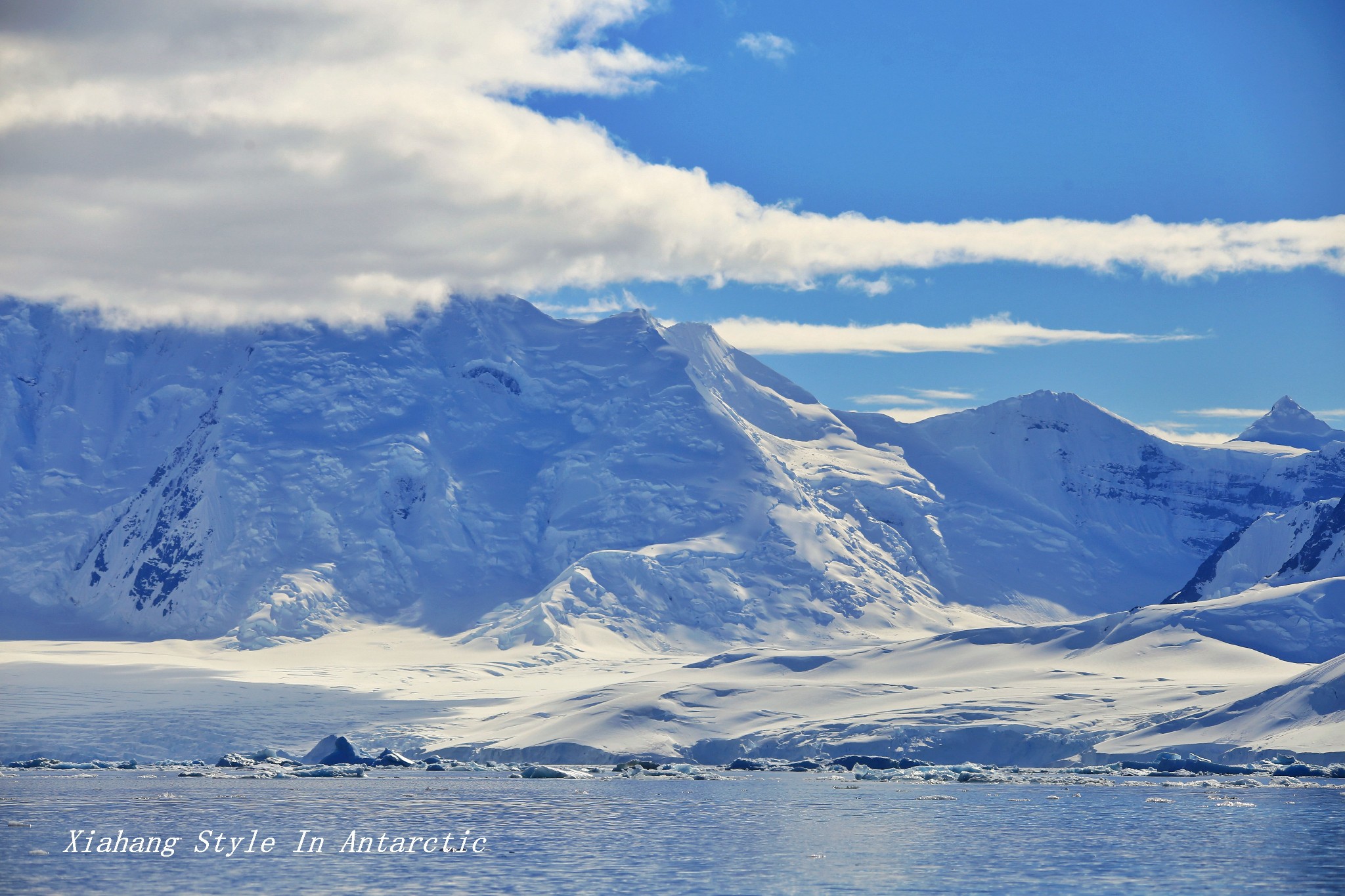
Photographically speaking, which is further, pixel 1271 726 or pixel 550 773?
→ pixel 550 773

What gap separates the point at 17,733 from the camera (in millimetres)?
169250

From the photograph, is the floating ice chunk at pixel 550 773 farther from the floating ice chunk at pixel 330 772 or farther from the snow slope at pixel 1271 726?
the snow slope at pixel 1271 726

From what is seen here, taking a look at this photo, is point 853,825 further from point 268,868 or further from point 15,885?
point 15,885

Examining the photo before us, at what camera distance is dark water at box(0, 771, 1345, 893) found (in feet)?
213

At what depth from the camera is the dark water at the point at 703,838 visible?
213 ft

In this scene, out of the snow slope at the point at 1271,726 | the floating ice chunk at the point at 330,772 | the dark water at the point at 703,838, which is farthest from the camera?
the floating ice chunk at the point at 330,772

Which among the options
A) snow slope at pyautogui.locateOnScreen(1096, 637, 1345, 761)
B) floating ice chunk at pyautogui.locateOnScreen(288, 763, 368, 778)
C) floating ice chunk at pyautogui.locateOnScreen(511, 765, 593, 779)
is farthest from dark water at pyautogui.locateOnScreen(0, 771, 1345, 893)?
floating ice chunk at pyautogui.locateOnScreen(288, 763, 368, 778)

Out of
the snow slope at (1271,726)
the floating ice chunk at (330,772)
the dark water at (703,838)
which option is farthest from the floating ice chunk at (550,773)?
the snow slope at (1271,726)

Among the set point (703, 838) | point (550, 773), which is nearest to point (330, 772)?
point (550, 773)

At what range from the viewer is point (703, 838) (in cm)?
8231

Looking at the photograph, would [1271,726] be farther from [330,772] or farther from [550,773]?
[330,772]

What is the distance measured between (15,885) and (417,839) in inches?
887

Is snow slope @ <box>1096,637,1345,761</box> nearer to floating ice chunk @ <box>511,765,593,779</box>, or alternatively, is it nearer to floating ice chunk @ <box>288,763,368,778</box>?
floating ice chunk @ <box>511,765,593,779</box>

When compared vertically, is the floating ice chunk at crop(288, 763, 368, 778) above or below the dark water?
below
